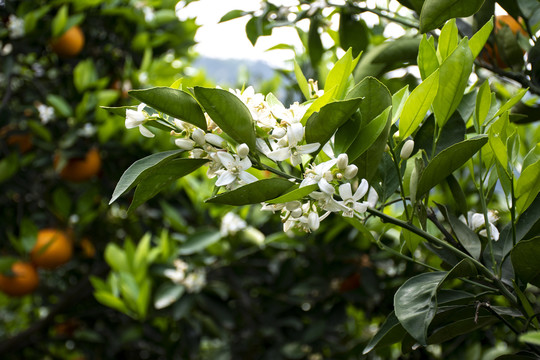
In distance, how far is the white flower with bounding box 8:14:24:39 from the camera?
167cm

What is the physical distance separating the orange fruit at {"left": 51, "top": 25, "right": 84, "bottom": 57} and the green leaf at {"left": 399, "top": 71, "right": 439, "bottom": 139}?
148 cm

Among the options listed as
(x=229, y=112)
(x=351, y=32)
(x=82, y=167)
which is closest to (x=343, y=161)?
(x=229, y=112)

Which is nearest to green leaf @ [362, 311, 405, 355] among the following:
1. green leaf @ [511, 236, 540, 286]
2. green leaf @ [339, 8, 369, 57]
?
green leaf @ [511, 236, 540, 286]

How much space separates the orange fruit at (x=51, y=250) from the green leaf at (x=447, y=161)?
4.66 feet

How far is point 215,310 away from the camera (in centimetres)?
157

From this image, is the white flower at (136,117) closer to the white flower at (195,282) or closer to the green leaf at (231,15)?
the green leaf at (231,15)

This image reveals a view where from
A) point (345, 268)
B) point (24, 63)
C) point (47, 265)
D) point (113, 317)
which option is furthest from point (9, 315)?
point (345, 268)

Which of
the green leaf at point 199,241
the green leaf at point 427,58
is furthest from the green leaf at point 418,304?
the green leaf at point 199,241

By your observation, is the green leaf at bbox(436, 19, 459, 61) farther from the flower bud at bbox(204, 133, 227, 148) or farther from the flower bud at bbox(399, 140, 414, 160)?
the flower bud at bbox(204, 133, 227, 148)

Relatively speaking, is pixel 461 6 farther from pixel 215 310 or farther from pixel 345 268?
pixel 215 310

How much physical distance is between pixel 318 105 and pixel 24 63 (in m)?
1.69

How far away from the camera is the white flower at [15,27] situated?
5.49 ft

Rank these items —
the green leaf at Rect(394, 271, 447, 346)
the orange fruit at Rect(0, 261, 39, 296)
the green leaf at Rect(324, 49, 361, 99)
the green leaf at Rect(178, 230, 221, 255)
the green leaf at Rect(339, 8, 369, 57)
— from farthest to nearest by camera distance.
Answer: the orange fruit at Rect(0, 261, 39, 296) → the green leaf at Rect(178, 230, 221, 255) → the green leaf at Rect(339, 8, 369, 57) → the green leaf at Rect(324, 49, 361, 99) → the green leaf at Rect(394, 271, 447, 346)

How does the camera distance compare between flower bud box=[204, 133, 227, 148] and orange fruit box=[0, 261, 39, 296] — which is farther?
orange fruit box=[0, 261, 39, 296]
